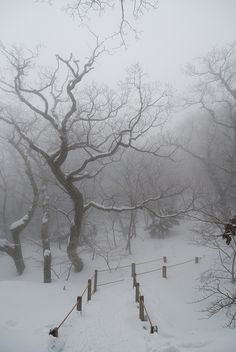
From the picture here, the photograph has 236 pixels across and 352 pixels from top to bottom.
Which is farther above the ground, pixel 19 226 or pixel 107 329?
pixel 19 226

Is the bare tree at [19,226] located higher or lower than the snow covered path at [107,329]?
higher

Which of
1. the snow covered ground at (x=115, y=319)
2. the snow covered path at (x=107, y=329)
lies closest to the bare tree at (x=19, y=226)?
the snow covered ground at (x=115, y=319)

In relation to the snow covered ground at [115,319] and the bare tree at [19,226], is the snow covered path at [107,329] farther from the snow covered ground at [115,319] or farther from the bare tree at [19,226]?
the bare tree at [19,226]

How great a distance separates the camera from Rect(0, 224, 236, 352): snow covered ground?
22.9ft

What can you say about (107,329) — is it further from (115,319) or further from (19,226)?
(19,226)

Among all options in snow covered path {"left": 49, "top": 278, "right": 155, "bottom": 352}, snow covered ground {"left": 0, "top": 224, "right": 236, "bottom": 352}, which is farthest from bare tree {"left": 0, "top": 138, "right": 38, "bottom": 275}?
snow covered path {"left": 49, "top": 278, "right": 155, "bottom": 352}

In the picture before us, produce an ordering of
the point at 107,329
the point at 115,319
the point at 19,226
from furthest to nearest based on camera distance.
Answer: the point at 19,226 → the point at 115,319 → the point at 107,329

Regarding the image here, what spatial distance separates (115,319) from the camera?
9.05m

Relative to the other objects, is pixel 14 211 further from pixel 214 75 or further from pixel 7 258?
pixel 214 75

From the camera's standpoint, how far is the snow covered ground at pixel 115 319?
6969 mm

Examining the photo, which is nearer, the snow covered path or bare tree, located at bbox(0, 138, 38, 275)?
the snow covered path

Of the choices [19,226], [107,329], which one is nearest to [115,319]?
[107,329]

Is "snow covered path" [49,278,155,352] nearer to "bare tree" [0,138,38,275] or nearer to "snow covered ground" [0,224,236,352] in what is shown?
"snow covered ground" [0,224,236,352]

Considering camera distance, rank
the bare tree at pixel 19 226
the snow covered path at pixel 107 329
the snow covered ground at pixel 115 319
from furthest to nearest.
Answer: the bare tree at pixel 19 226
the snow covered path at pixel 107 329
the snow covered ground at pixel 115 319
